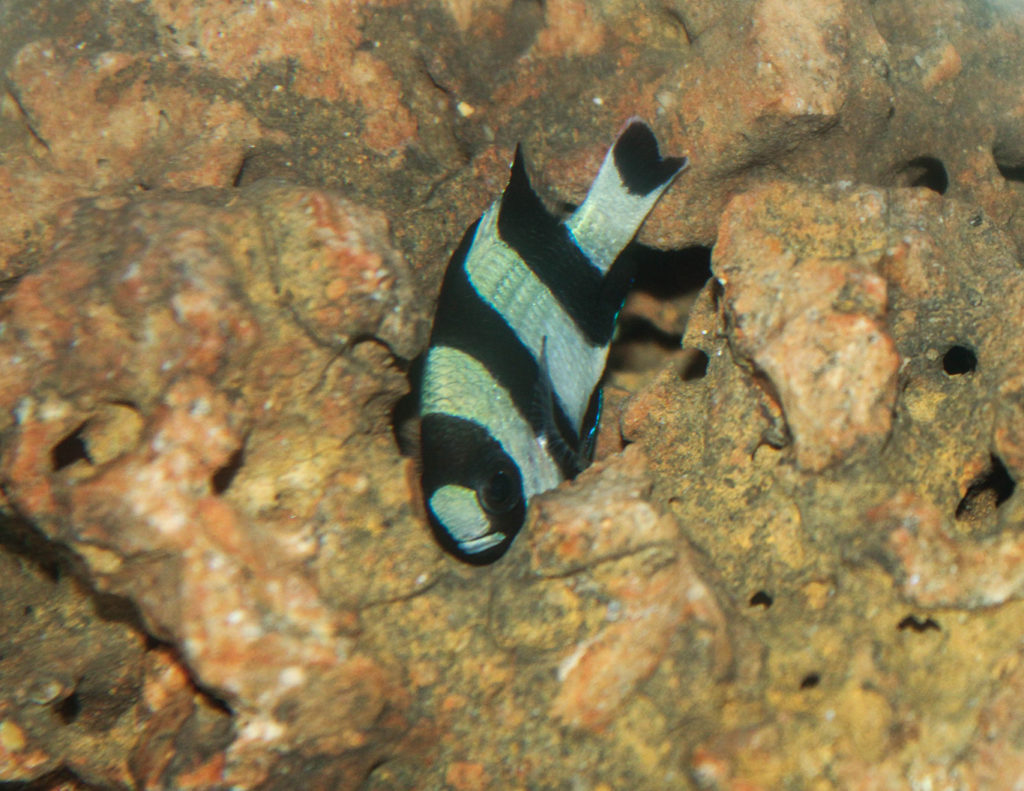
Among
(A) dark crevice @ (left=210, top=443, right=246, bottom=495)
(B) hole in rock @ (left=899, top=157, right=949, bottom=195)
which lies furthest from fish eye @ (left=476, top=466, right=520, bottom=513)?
(B) hole in rock @ (left=899, top=157, right=949, bottom=195)

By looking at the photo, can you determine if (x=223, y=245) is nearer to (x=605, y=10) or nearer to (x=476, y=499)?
(x=476, y=499)

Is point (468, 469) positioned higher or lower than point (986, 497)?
higher

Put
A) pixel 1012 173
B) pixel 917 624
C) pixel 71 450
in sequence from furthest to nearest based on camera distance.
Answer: pixel 1012 173
pixel 71 450
pixel 917 624

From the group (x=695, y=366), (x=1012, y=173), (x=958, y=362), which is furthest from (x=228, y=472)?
(x=1012, y=173)

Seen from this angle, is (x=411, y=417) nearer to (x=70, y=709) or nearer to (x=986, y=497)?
(x=70, y=709)

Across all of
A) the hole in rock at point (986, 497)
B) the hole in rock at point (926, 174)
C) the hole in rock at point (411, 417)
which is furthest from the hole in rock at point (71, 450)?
the hole in rock at point (926, 174)

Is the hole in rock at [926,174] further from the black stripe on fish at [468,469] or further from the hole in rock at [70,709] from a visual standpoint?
the hole in rock at [70,709]
